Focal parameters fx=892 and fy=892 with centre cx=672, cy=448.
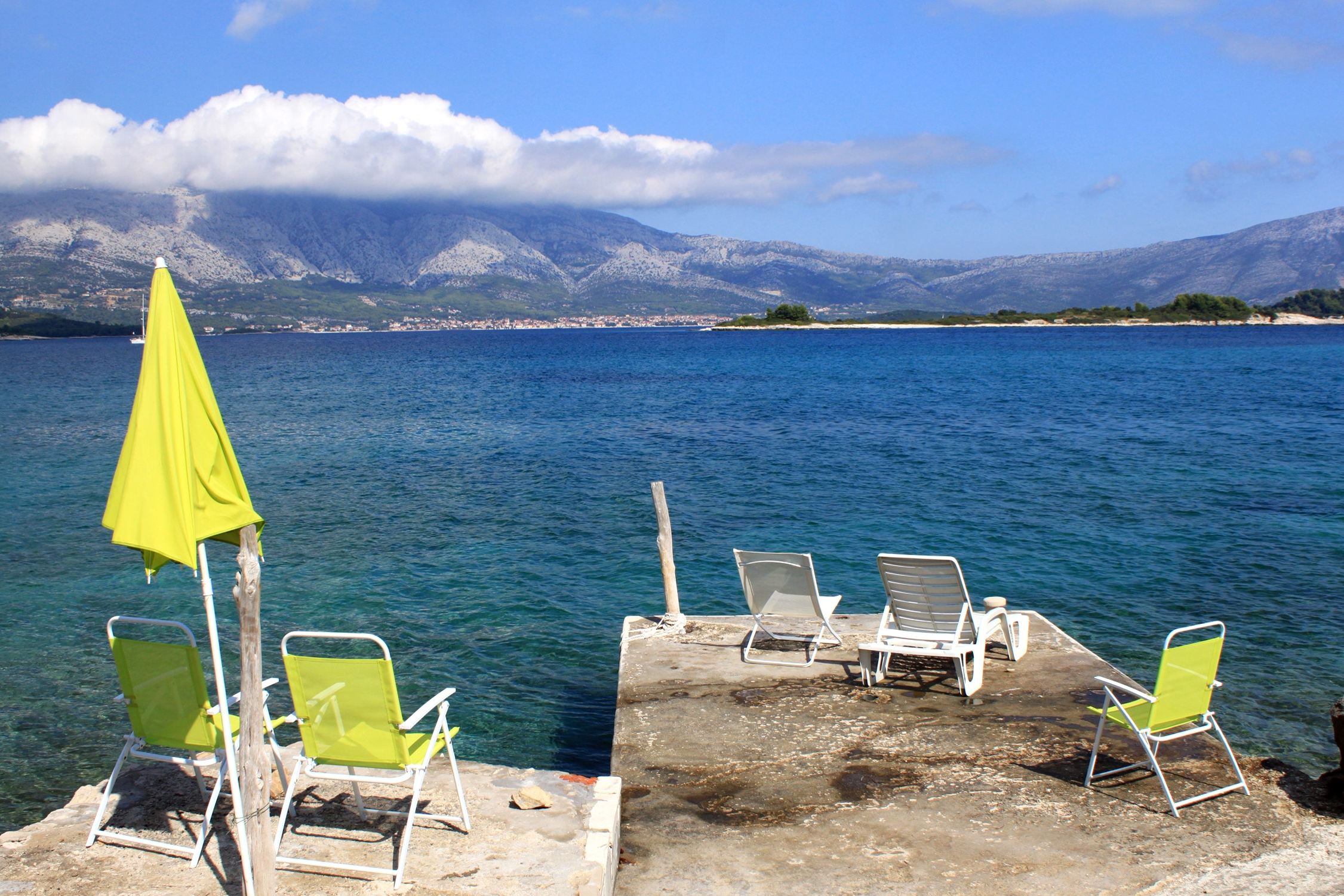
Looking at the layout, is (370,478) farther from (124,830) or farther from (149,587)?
(124,830)

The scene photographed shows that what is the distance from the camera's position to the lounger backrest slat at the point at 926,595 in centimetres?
748

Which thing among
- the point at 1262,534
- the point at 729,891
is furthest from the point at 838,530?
the point at 729,891

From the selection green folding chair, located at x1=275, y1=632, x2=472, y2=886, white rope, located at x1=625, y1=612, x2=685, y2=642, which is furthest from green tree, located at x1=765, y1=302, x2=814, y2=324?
green folding chair, located at x1=275, y1=632, x2=472, y2=886

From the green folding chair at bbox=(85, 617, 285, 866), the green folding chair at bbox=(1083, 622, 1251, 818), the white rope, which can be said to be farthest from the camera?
the white rope

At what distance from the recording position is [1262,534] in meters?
15.5

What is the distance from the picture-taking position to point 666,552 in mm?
9609

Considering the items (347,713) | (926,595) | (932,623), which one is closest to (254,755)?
(347,713)

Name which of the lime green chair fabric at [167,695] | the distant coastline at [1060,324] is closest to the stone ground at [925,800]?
the lime green chair fabric at [167,695]

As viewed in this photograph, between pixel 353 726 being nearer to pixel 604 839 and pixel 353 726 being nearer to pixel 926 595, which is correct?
pixel 604 839

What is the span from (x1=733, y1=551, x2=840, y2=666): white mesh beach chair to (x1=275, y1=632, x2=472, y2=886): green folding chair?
13.0ft

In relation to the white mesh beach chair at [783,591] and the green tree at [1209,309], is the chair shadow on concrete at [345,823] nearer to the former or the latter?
the white mesh beach chair at [783,591]

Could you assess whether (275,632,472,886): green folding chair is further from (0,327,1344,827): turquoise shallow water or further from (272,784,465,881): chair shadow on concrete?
(0,327,1344,827): turquoise shallow water

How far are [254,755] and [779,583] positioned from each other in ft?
17.1

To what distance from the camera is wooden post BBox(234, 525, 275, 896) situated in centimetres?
392
